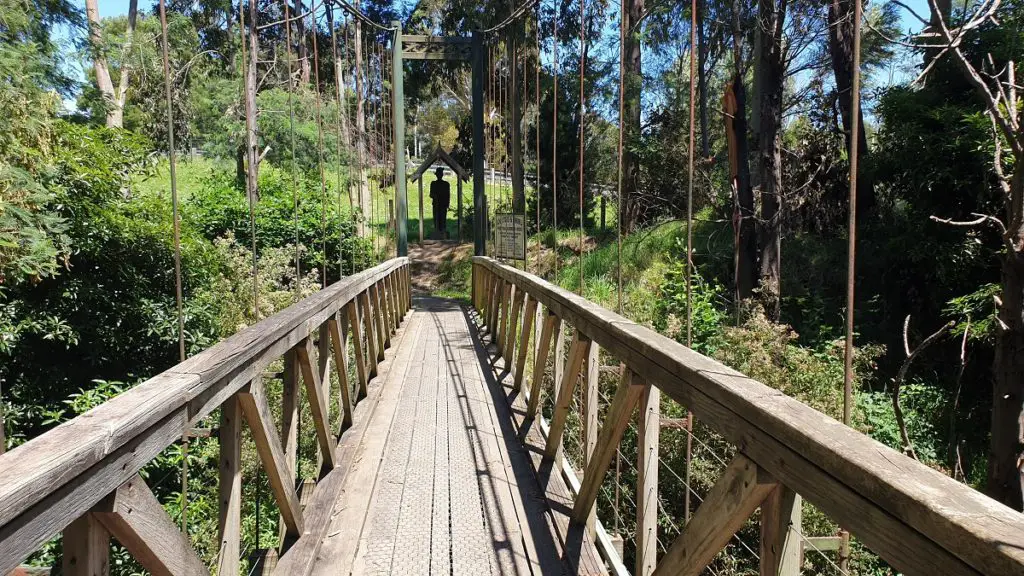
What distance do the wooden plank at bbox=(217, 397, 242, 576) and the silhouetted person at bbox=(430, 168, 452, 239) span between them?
14.0 metres

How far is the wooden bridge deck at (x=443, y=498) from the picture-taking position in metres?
1.98

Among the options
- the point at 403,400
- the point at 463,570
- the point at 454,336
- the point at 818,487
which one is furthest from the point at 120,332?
the point at 818,487

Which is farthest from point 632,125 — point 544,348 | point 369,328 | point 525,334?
point 544,348

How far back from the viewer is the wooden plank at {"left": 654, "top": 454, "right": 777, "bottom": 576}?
1.04m

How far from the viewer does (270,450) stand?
170 centimetres

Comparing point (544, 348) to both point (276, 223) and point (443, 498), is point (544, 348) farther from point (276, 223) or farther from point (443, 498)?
point (276, 223)

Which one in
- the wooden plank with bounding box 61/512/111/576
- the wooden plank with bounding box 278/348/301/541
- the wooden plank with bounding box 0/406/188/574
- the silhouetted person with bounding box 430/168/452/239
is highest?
the silhouetted person with bounding box 430/168/452/239

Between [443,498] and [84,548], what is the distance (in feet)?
5.37

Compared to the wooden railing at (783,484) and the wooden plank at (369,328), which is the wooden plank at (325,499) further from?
the wooden railing at (783,484)

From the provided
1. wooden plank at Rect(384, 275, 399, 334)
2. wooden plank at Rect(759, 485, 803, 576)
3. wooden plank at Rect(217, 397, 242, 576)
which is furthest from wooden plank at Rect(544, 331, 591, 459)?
wooden plank at Rect(384, 275, 399, 334)

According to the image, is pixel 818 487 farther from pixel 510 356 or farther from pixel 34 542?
pixel 510 356

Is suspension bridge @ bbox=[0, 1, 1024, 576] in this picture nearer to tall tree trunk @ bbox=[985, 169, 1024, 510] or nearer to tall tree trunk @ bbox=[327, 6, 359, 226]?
tall tree trunk @ bbox=[327, 6, 359, 226]

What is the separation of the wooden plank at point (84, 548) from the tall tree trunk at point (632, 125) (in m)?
11.3

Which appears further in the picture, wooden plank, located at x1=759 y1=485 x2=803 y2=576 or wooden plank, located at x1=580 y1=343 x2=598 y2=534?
wooden plank, located at x1=580 y1=343 x2=598 y2=534
